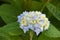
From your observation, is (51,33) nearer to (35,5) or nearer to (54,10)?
(54,10)

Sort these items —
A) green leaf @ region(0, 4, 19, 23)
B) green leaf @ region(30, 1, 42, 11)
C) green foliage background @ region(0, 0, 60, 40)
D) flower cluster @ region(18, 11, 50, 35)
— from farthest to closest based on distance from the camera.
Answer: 1. green leaf @ region(30, 1, 42, 11)
2. green leaf @ region(0, 4, 19, 23)
3. green foliage background @ region(0, 0, 60, 40)
4. flower cluster @ region(18, 11, 50, 35)

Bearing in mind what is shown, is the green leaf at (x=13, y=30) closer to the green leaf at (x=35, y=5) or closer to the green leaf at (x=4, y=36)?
the green leaf at (x=4, y=36)

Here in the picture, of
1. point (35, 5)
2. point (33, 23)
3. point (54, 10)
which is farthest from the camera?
point (35, 5)

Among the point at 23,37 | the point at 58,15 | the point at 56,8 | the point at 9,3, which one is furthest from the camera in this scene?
the point at 9,3

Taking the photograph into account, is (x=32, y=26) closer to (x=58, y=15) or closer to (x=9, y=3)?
(x=58, y=15)

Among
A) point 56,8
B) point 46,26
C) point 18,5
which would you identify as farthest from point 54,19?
point 46,26

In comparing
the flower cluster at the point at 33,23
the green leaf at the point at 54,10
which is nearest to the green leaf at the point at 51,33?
the flower cluster at the point at 33,23

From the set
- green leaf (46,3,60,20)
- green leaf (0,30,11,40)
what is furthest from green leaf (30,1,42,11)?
green leaf (0,30,11,40)

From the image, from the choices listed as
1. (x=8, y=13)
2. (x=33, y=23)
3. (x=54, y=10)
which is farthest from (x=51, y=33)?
(x=8, y=13)

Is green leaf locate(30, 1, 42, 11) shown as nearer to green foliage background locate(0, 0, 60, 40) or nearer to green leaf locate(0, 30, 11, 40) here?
green foliage background locate(0, 0, 60, 40)

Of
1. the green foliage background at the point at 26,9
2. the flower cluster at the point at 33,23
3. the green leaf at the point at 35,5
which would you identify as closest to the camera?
the flower cluster at the point at 33,23

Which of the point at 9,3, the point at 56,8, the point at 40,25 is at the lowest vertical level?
the point at 9,3
